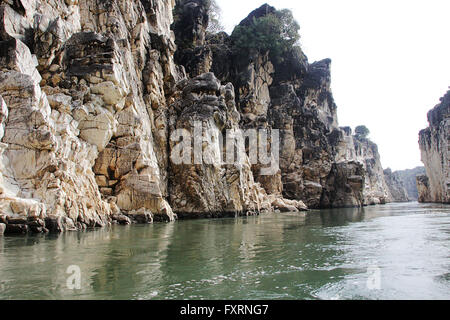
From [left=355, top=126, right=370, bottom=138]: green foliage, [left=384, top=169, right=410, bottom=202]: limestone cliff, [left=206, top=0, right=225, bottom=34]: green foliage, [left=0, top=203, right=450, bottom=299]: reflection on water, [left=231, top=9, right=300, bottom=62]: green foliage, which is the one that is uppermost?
[left=206, top=0, right=225, bottom=34]: green foliage

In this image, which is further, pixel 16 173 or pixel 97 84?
pixel 97 84

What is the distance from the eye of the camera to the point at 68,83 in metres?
19.1

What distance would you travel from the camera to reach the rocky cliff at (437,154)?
179 ft

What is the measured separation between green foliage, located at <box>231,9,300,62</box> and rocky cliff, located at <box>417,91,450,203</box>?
1020 inches

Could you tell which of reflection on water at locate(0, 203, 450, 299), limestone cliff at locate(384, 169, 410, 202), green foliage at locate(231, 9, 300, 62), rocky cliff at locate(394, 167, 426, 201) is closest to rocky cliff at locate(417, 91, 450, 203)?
green foliage at locate(231, 9, 300, 62)

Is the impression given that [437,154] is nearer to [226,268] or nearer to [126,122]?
[126,122]

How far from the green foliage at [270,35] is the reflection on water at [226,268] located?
129 feet

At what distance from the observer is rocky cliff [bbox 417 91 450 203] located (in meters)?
54.6

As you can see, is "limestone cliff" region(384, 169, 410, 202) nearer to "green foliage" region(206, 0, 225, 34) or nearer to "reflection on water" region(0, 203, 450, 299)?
"green foliage" region(206, 0, 225, 34)

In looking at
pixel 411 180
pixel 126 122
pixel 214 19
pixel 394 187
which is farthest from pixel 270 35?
pixel 411 180

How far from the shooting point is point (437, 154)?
60.2 m

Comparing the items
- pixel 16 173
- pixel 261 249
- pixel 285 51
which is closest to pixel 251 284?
pixel 261 249

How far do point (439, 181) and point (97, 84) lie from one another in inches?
2353
